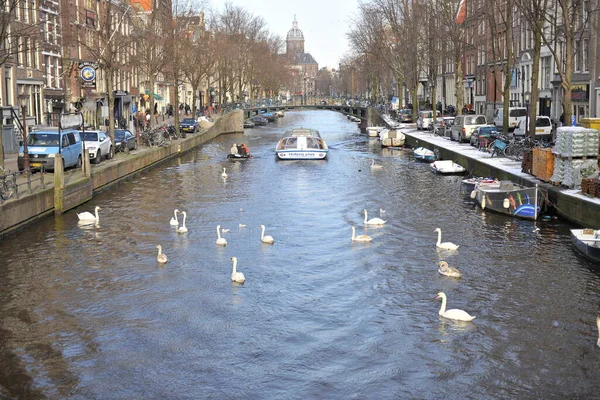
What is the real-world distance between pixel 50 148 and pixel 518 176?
20.3 meters

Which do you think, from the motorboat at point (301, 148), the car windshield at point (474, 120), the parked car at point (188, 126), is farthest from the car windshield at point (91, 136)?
the parked car at point (188, 126)

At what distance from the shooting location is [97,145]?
43438 mm

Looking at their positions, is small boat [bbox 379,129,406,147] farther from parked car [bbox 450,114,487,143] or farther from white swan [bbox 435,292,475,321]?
white swan [bbox 435,292,475,321]

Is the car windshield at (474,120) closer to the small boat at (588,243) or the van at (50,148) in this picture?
the van at (50,148)

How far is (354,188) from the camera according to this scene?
40.5 meters

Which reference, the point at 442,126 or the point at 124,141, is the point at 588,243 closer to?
the point at 124,141

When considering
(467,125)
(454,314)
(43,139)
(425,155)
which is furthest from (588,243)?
(467,125)

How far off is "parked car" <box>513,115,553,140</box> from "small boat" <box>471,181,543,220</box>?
57.5ft

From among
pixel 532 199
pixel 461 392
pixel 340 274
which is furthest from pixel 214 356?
pixel 532 199

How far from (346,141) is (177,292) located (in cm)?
5743

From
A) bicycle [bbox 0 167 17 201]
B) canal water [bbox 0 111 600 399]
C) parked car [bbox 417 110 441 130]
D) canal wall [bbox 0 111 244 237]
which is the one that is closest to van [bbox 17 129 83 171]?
canal wall [bbox 0 111 244 237]

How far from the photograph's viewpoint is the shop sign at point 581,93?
60.6 metres

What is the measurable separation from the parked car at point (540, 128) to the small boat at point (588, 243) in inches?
1041

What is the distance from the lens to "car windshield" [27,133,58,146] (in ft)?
127
